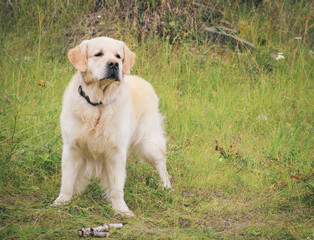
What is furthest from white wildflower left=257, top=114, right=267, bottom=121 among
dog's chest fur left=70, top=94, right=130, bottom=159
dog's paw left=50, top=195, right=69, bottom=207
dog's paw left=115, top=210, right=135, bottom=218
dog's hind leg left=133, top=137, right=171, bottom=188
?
dog's paw left=50, top=195, right=69, bottom=207

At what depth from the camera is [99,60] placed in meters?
2.88

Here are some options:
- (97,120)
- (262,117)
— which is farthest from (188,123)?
(97,120)

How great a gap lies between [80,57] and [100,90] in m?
0.31

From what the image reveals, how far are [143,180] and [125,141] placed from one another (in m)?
0.51

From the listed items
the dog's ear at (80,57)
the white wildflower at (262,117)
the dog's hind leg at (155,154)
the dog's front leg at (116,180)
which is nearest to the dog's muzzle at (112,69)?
the dog's ear at (80,57)

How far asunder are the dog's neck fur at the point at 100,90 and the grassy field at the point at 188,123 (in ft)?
2.51

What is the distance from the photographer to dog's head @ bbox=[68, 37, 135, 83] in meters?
2.84

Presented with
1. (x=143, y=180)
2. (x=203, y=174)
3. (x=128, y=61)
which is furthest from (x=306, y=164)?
(x=128, y=61)

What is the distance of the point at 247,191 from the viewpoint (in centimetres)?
333

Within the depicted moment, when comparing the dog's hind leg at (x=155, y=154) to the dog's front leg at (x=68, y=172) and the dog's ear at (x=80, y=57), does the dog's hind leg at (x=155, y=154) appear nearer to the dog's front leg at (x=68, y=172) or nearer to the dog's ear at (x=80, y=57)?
the dog's front leg at (x=68, y=172)

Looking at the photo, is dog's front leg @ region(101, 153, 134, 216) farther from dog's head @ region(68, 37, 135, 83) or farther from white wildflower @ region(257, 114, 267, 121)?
white wildflower @ region(257, 114, 267, 121)

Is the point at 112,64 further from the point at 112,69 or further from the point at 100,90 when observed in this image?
the point at 100,90

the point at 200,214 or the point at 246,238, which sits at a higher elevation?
the point at 246,238

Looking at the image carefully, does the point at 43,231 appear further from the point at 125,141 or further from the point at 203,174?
the point at 203,174
